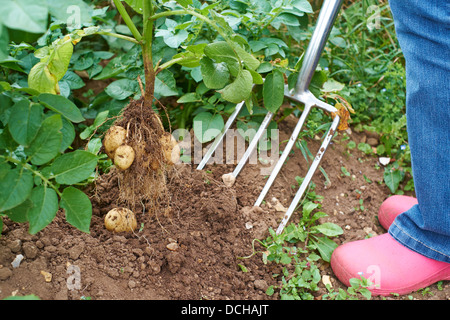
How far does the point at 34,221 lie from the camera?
0.91m

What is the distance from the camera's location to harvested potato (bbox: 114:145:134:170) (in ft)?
4.05

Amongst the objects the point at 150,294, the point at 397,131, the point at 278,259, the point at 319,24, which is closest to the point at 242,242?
the point at 278,259

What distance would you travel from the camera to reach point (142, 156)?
132 centimetres

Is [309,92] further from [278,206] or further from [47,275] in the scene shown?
[47,275]

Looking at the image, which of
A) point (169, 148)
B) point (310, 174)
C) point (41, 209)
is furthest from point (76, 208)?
point (310, 174)

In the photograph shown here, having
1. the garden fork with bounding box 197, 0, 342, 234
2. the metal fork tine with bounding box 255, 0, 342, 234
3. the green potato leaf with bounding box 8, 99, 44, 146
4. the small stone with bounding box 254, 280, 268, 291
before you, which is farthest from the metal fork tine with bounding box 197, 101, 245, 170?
the green potato leaf with bounding box 8, 99, 44, 146

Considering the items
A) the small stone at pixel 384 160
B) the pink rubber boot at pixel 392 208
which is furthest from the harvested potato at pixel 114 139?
the small stone at pixel 384 160

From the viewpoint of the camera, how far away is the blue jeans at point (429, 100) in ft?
3.88

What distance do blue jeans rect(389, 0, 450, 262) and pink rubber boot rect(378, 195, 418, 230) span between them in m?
0.23

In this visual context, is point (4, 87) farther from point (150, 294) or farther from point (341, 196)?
point (341, 196)

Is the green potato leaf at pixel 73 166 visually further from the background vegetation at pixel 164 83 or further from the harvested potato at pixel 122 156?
the harvested potato at pixel 122 156

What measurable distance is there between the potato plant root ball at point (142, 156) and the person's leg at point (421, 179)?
2.26ft

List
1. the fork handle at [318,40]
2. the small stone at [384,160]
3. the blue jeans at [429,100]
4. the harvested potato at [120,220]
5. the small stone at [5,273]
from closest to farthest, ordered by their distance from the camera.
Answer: the small stone at [5,273], the blue jeans at [429,100], the harvested potato at [120,220], the fork handle at [318,40], the small stone at [384,160]

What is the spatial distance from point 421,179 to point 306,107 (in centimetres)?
52
